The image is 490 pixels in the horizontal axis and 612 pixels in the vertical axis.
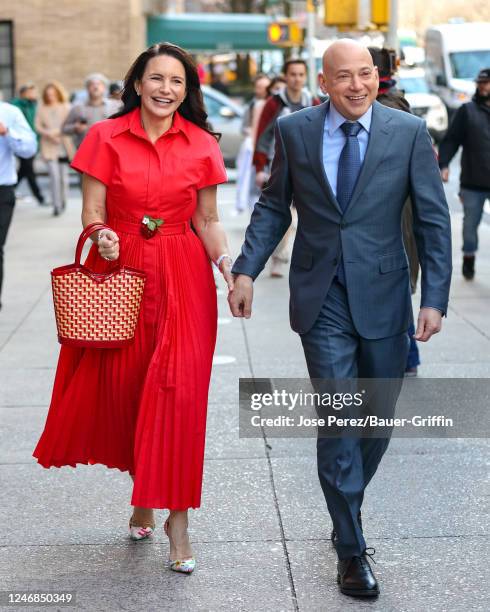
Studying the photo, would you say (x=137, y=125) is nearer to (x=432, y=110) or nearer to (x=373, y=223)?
(x=373, y=223)

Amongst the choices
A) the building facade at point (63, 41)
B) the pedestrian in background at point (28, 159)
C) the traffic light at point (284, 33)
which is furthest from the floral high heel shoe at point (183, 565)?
the building facade at point (63, 41)

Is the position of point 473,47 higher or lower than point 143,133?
lower

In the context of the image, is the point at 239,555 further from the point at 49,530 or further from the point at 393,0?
the point at 393,0

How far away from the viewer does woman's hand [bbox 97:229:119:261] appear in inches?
183

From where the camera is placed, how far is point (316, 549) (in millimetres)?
4934

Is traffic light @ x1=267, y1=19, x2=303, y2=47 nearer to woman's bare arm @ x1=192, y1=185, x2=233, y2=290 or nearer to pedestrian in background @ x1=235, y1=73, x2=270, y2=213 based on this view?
pedestrian in background @ x1=235, y1=73, x2=270, y2=213

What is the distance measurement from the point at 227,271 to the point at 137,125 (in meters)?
0.63

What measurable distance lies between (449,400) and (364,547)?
9.53 feet

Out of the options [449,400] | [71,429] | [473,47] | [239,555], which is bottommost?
[473,47]

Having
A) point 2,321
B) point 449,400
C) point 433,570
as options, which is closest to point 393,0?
point 2,321

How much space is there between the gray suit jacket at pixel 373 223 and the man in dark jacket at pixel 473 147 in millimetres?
6578

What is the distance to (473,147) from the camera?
11.3 m

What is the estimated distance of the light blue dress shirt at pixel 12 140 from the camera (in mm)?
9531

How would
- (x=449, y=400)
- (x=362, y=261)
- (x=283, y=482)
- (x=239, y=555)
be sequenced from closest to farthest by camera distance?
(x=362, y=261) < (x=239, y=555) < (x=283, y=482) < (x=449, y=400)
